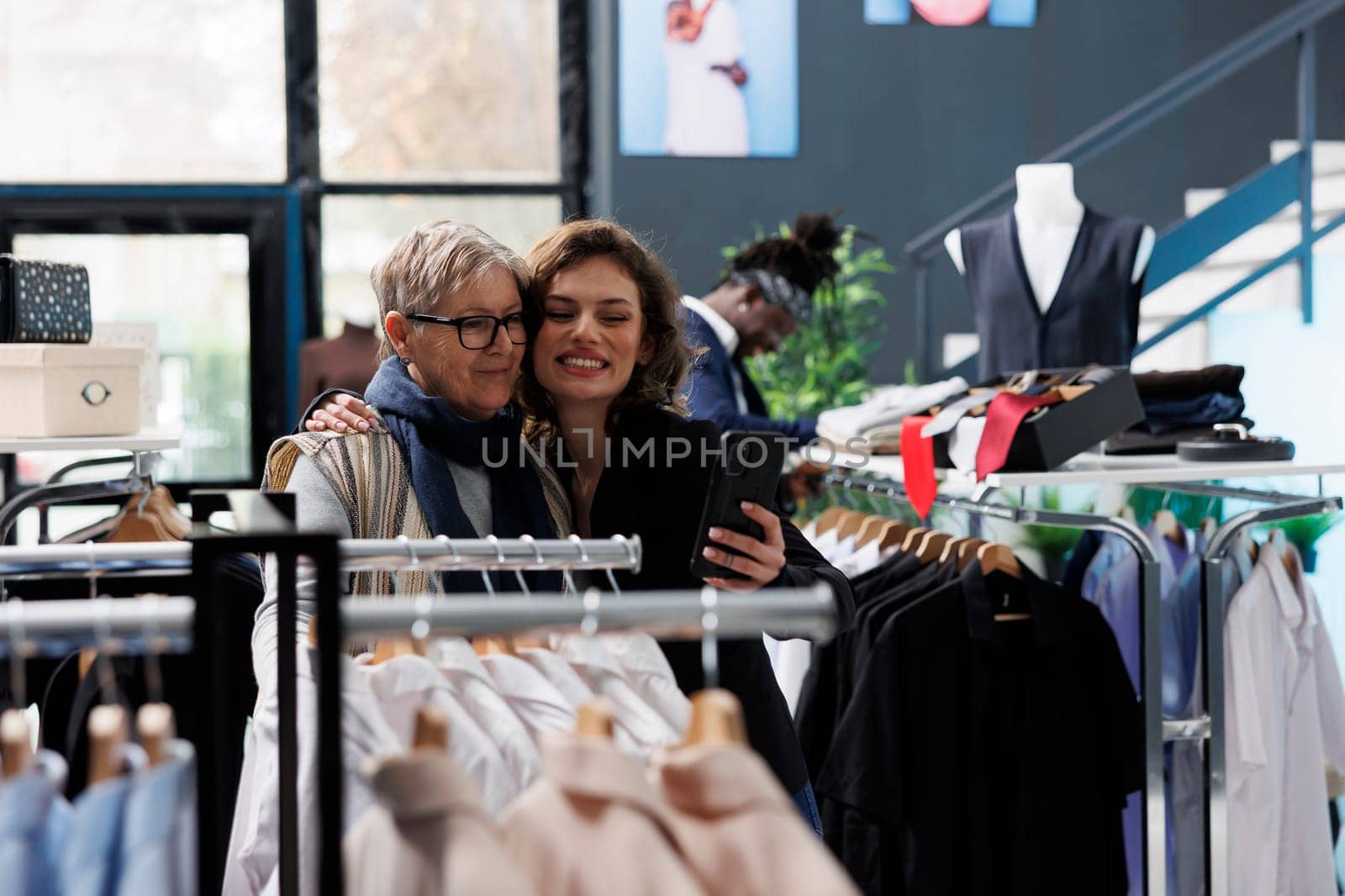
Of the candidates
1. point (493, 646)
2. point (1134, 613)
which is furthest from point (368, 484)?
point (1134, 613)

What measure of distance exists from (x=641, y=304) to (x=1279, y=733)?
165 centimetres

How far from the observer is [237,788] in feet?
5.04

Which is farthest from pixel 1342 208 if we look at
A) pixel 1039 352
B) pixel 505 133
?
pixel 505 133

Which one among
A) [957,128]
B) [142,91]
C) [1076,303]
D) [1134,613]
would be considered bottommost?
[1134,613]

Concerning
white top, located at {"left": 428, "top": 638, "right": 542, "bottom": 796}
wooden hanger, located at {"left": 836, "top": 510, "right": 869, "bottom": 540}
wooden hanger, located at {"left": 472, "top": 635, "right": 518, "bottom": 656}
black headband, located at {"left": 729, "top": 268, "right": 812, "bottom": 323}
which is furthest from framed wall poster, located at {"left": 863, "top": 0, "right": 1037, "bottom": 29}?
white top, located at {"left": 428, "top": 638, "right": 542, "bottom": 796}

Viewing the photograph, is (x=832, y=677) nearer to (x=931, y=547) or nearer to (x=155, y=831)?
(x=931, y=547)

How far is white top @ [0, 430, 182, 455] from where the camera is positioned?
2619 millimetres

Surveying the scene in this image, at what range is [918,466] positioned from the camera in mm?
2891

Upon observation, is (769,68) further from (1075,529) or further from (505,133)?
(1075,529)

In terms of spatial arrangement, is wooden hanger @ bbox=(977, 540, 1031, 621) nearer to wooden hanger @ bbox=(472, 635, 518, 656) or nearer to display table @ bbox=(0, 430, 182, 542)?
wooden hanger @ bbox=(472, 635, 518, 656)

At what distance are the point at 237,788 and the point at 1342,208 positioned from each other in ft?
13.7

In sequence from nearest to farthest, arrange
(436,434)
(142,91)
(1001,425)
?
(436,434) < (1001,425) < (142,91)

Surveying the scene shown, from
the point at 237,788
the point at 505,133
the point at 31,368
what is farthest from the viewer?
the point at 505,133

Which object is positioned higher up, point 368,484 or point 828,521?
point 368,484
